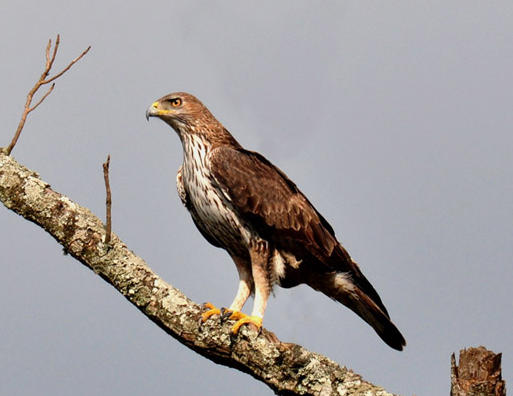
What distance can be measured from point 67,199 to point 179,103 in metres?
2.79

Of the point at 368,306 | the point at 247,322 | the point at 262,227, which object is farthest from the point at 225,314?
the point at 368,306

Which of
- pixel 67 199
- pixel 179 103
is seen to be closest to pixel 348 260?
pixel 179 103

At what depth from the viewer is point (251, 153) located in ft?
26.1

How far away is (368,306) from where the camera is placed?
25.4 feet

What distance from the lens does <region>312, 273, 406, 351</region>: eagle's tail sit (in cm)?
769

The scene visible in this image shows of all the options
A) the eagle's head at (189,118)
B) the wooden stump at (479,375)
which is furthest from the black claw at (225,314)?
the eagle's head at (189,118)

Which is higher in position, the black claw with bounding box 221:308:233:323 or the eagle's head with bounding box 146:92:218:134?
the eagle's head with bounding box 146:92:218:134

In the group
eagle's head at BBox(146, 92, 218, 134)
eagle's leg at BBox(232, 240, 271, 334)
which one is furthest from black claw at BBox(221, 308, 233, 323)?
eagle's head at BBox(146, 92, 218, 134)

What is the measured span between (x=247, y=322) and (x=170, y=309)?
0.77m

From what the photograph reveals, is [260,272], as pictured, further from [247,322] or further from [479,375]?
[479,375]

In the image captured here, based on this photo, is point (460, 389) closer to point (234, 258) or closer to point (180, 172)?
point (234, 258)

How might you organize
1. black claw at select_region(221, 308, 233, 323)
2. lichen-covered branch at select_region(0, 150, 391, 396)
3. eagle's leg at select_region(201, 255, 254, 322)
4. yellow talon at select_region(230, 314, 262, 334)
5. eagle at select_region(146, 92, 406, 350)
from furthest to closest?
eagle's leg at select_region(201, 255, 254, 322)
eagle at select_region(146, 92, 406, 350)
black claw at select_region(221, 308, 233, 323)
yellow talon at select_region(230, 314, 262, 334)
lichen-covered branch at select_region(0, 150, 391, 396)

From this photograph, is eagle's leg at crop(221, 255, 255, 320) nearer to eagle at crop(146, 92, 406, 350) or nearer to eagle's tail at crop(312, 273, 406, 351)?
eagle at crop(146, 92, 406, 350)

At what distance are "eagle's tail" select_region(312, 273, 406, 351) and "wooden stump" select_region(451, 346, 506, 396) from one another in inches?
100
